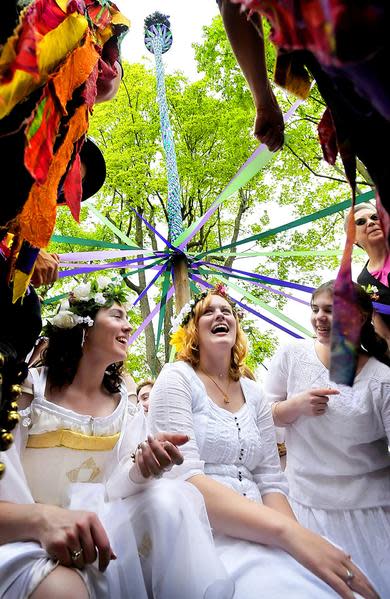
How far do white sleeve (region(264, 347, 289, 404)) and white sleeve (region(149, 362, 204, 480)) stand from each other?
25.7 inches

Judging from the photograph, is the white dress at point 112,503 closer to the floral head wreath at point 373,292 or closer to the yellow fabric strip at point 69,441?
the yellow fabric strip at point 69,441

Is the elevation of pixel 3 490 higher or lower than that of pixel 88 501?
higher

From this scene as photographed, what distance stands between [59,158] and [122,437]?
4.12 feet

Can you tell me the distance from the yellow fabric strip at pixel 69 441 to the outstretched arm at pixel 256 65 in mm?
1346

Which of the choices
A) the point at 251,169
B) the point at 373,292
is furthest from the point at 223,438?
the point at 251,169

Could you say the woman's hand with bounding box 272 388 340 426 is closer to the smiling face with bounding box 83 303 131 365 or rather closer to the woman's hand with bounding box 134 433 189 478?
the smiling face with bounding box 83 303 131 365

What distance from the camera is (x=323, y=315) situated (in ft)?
8.59

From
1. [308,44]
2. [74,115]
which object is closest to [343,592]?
[308,44]

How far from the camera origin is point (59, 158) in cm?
131

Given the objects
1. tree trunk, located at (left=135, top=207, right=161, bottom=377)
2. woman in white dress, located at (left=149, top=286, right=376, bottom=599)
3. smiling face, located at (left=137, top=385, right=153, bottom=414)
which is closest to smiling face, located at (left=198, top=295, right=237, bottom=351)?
woman in white dress, located at (left=149, top=286, right=376, bottom=599)

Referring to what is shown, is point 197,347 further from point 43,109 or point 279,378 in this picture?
point 43,109

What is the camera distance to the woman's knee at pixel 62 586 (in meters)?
1.19

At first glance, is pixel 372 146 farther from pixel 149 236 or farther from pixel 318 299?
pixel 149 236

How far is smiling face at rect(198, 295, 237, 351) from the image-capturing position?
8.73ft
